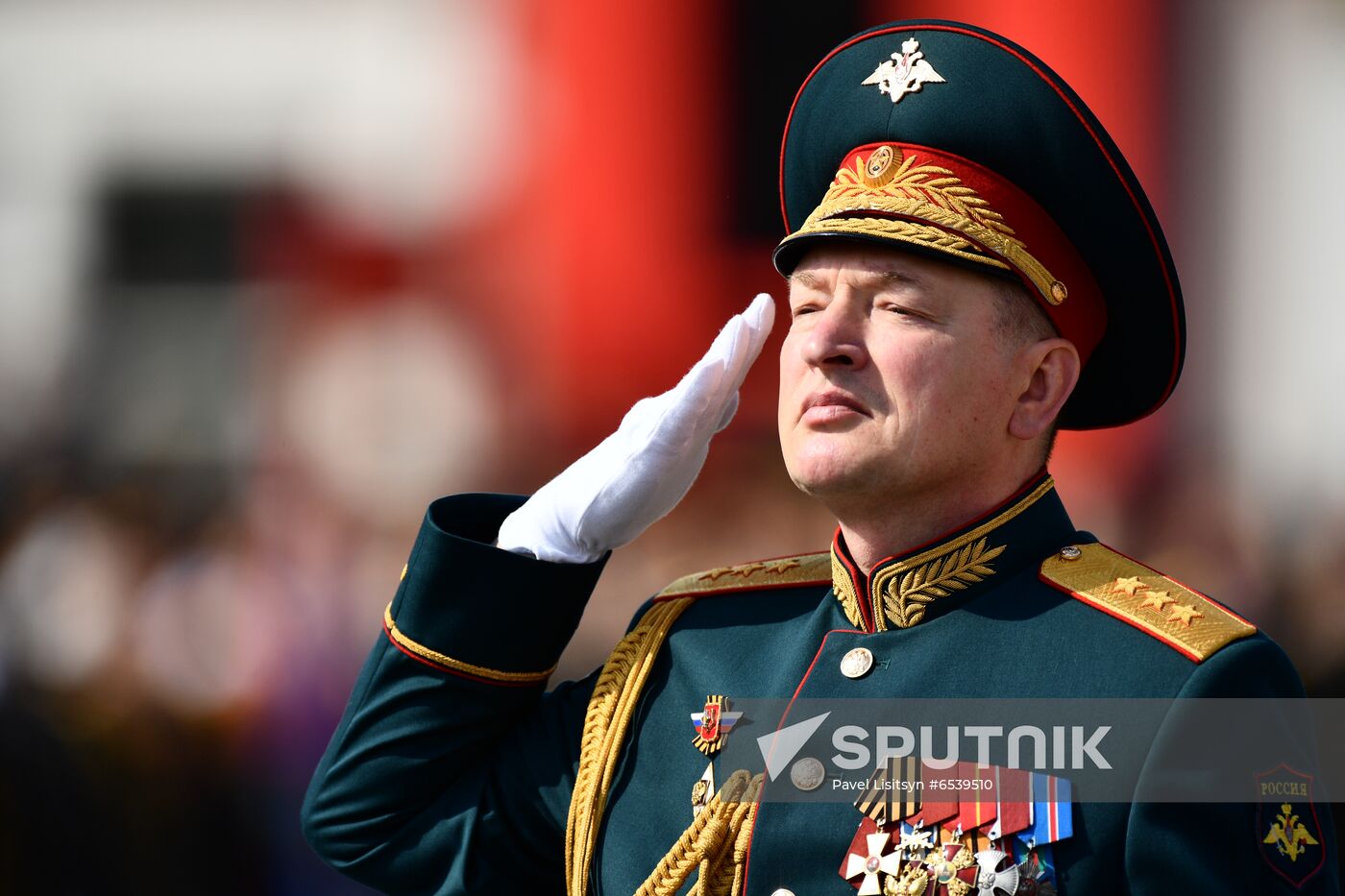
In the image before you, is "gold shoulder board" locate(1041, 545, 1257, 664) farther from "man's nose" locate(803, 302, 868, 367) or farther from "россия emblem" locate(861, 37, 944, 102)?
"россия emblem" locate(861, 37, 944, 102)

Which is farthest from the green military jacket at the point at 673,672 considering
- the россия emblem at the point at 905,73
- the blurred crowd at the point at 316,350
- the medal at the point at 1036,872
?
the blurred crowd at the point at 316,350

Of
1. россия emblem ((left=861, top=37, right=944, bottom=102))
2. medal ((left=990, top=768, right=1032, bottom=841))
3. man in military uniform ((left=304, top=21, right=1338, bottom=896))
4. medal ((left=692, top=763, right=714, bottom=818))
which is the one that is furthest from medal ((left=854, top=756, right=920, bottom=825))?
россия emblem ((left=861, top=37, right=944, bottom=102))

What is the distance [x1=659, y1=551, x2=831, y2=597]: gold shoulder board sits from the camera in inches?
105

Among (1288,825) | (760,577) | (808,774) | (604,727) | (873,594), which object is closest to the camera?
(1288,825)

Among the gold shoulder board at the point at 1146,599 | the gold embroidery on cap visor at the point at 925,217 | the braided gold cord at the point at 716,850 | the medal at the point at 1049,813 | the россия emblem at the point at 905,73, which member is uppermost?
the россия emblem at the point at 905,73

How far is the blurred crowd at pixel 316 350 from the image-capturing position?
542 cm

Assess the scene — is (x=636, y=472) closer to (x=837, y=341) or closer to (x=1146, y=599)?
(x=837, y=341)

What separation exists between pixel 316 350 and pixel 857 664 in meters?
3.96

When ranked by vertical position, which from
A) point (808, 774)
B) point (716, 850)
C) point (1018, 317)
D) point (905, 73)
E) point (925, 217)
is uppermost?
point (905, 73)

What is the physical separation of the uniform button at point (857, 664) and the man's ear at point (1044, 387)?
37 cm

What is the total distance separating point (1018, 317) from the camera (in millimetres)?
2359

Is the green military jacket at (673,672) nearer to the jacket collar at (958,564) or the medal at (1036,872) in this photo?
the jacket collar at (958,564)

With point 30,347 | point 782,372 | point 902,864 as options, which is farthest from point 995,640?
point 30,347

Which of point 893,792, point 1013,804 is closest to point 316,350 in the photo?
point 893,792
